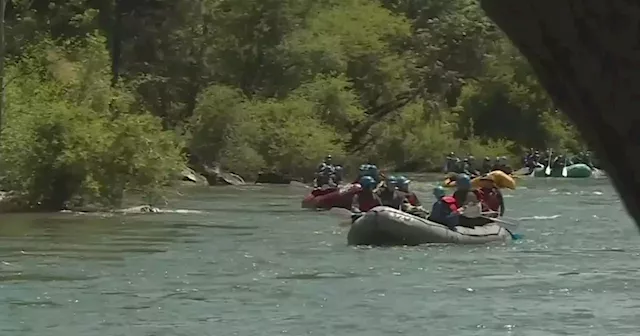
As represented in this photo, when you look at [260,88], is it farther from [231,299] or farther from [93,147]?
[231,299]

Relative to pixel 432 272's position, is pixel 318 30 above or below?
above

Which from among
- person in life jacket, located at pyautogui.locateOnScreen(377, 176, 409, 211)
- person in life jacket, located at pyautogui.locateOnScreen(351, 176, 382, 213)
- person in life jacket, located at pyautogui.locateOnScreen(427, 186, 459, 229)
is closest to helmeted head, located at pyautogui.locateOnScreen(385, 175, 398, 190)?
person in life jacket, located at pyautogui.locateOnScreen(377, 176, 409, 211)

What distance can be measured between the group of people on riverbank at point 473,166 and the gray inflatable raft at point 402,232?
25500 mm

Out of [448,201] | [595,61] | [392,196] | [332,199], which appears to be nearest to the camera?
[595,61]

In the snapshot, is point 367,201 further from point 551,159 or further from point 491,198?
point 551,159

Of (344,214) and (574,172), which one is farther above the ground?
(574,172)

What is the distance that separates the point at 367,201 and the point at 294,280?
7613mm

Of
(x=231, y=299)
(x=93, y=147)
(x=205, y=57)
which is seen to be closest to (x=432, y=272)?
(x=231, y=299)

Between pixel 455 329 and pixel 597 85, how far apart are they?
42.0 ft

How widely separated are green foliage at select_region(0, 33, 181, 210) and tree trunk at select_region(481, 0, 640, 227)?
29299 millimetres

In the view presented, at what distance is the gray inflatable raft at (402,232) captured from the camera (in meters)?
23.0

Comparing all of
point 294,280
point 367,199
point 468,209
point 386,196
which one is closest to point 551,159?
point 367,199

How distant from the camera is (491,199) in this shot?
2541 centimetres

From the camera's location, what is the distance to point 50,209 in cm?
3116
